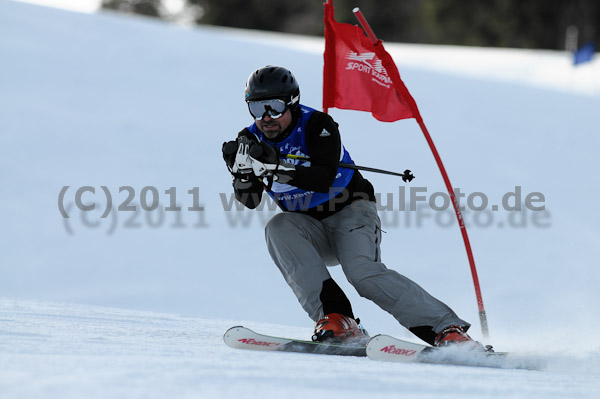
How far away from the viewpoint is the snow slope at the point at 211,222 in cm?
301

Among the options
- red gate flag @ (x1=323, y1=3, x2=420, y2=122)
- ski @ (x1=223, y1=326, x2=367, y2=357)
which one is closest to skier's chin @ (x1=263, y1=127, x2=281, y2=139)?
ski @ (x1=223, y1=326, x2=367, y2=357)

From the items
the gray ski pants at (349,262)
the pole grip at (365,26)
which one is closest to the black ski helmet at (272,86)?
the gray ski pants at (349,262)

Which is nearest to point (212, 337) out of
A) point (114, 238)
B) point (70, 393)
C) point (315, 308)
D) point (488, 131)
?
point (315, 308)

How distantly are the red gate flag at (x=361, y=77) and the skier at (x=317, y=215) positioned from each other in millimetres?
863

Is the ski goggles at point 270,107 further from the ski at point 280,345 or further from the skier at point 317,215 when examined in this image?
the ski at point 280,345

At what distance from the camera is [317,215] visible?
427 centimetres

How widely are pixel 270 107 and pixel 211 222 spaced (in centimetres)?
408

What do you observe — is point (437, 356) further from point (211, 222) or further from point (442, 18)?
point (442, 18)

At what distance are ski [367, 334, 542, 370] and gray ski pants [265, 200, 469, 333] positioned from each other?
0.30 meters

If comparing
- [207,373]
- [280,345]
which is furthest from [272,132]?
[207,373]

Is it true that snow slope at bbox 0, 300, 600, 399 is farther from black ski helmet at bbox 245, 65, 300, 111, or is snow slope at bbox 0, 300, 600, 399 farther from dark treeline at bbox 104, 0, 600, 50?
dark treeline at bbox 104, 0, 600, 50

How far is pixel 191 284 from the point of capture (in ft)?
22.4

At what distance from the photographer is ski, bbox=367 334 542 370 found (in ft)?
11.3

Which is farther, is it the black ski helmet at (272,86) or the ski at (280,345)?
the black ski helmet at (272,86)
